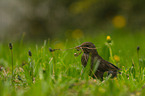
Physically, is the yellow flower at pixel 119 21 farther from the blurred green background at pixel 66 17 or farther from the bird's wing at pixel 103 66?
the bird's wing at pixel 103 66

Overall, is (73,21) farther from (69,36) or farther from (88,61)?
(88,61)

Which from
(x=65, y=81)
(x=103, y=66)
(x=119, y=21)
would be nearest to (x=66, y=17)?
(x=119, y=21)

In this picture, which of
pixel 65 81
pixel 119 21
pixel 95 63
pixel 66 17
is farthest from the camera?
pixel 66 17

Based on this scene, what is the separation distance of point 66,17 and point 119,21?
2.02 meters

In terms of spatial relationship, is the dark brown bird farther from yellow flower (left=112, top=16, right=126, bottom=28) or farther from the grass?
yellow flower (left=112, top=16, right=126, bottom=28)

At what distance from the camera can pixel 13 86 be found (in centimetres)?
257

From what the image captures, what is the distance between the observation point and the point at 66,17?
9.32m

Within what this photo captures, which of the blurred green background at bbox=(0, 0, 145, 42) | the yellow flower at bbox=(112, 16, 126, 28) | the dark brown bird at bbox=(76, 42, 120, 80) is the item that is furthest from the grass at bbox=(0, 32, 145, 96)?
the blurred green background at bbox=(0, 0, 145, 42)

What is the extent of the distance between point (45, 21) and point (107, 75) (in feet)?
22.7

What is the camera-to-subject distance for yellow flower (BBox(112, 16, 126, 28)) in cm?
862

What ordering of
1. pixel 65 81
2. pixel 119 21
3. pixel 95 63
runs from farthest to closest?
pixel 119 21, pixel 95 63, pixel 65 81

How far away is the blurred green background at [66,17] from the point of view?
8773 millimetres

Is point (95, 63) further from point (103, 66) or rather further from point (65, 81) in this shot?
point (65, 81)

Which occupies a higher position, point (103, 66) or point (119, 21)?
point (119, 21)
